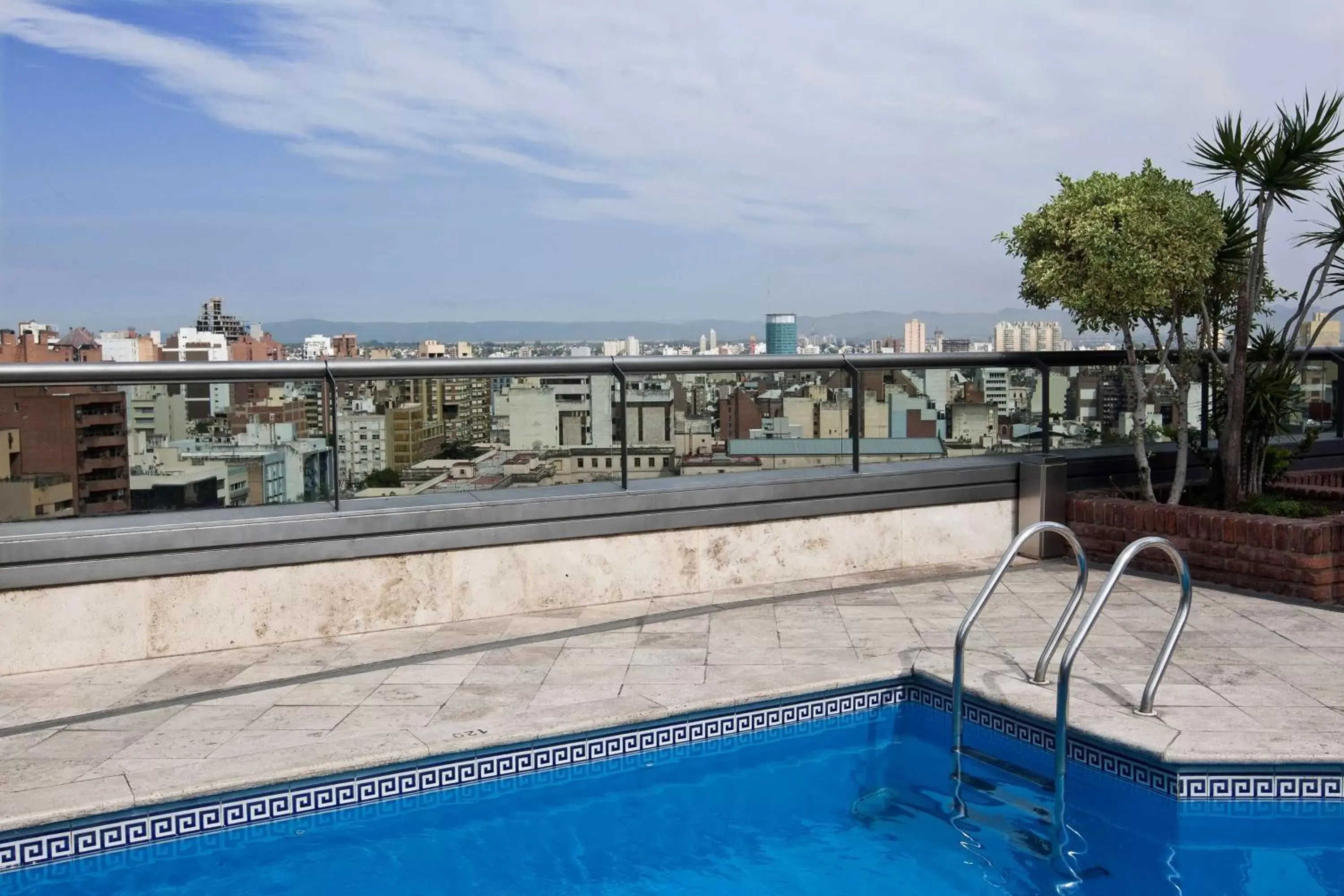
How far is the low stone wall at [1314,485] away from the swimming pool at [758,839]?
4.30 meters

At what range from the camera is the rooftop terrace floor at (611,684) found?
4078 mm

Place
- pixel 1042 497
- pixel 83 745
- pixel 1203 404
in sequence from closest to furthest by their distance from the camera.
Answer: pixel 83 745 → pixel 1042 497 → pixel 1203 404

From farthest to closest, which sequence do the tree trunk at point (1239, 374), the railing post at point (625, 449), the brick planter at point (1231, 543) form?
the tree trunk at point (1239, 374), the railing post at point (625, 449), the brick planter at point (1231, 543)

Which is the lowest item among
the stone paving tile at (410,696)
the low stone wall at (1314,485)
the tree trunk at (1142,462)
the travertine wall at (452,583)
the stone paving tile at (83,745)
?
the stone paving tile at (83,745)

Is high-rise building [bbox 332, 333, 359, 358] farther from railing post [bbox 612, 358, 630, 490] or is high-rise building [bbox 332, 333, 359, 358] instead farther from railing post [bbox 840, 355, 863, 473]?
railing post [bbox 840, 355, 863, 473]

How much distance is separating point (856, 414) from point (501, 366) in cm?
250

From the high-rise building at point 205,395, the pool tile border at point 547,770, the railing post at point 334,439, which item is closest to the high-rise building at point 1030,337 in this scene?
the pool tile border at point 547,770

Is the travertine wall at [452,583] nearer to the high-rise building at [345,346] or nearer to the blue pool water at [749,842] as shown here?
the high-rise building at [345,346]

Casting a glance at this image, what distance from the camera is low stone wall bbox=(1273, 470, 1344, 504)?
7590 mm

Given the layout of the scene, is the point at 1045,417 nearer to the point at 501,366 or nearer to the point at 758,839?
the point at 501,366

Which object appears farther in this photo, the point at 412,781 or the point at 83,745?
the point at 83,745

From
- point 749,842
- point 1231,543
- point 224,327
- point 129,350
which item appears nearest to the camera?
point 749,842

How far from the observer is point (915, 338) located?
33.9 ft

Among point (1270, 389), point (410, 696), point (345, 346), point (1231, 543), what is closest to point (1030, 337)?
point (1270, 389)
